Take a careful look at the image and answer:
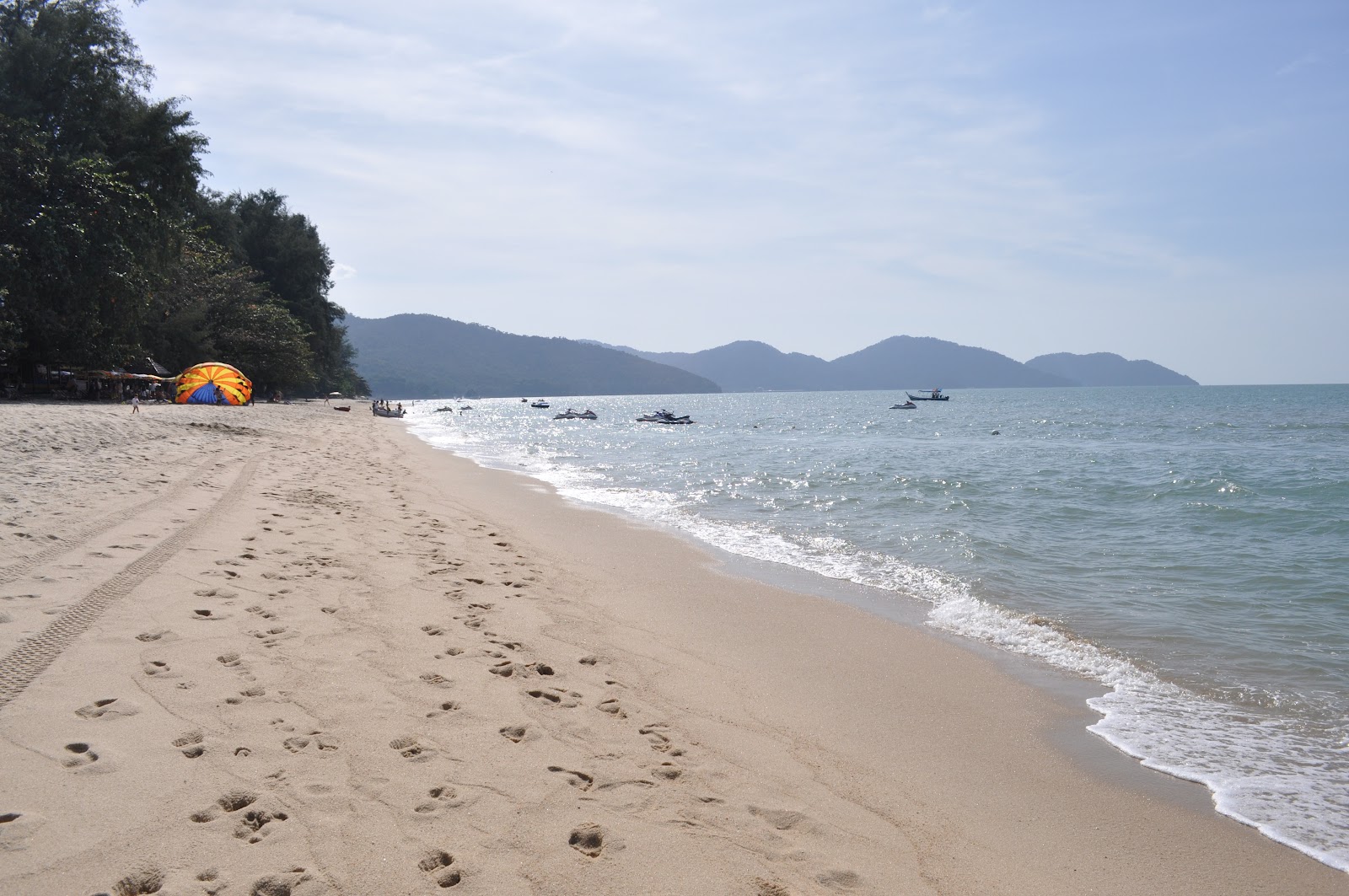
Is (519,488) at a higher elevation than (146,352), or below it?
below

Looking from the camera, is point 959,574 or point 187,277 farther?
point 187,277

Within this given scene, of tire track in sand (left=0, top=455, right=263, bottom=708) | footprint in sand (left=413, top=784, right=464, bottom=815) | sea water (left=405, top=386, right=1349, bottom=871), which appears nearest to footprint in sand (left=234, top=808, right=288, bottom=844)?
footprint in sand (left=413, top=784, right=464, bottom=815)

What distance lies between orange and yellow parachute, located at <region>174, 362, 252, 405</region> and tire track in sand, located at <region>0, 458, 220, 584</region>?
27652mm

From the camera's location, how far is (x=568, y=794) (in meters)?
3.38

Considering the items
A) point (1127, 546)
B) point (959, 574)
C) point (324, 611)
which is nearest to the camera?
point (324, 611)

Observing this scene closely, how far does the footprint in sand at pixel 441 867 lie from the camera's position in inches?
106

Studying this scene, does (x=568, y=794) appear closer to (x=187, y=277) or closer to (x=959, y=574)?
(x=959, y=574)

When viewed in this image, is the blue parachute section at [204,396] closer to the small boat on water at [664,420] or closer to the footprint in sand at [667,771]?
the small boat on water at [664,420]

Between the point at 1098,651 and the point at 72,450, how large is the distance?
48.8 feet

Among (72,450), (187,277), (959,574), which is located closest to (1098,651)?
(959,574)

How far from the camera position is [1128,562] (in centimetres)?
1038

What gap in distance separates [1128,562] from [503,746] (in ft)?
32.1

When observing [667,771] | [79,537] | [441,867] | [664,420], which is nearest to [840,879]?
[667,771]

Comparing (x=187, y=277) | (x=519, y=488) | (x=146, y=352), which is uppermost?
(x=187, y=277)
